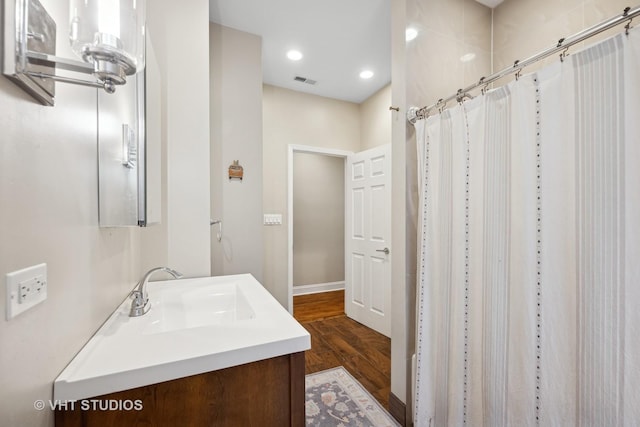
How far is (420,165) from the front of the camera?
4.89ft

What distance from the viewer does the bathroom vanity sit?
0.64 metres

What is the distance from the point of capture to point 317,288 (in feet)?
13.9

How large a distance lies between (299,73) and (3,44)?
2.66m

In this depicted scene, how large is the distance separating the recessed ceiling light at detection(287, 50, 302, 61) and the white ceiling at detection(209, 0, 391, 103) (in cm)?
4

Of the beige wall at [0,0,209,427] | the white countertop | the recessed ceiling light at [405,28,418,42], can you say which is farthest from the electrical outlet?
the recessed ceiling light at [405,28,418,42]

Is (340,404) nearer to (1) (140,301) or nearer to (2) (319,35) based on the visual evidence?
(1) (140,301)

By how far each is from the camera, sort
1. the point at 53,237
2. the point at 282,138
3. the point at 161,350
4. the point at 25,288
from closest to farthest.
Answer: the point at 25,288, the point at 53,237, the point at 161,350, the point at 282,138

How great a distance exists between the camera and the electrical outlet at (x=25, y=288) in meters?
0.46

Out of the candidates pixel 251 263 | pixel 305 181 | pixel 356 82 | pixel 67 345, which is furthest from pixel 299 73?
pixel 67 345

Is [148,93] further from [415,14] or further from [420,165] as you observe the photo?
[415,14]

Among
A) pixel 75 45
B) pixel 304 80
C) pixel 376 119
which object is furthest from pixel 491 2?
pixel 75 45

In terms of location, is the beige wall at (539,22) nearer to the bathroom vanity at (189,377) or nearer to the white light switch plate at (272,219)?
the bathroom vanity at (189,377)

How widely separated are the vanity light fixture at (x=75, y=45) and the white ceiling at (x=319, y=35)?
173 cm

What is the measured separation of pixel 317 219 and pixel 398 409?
9.84 ft
